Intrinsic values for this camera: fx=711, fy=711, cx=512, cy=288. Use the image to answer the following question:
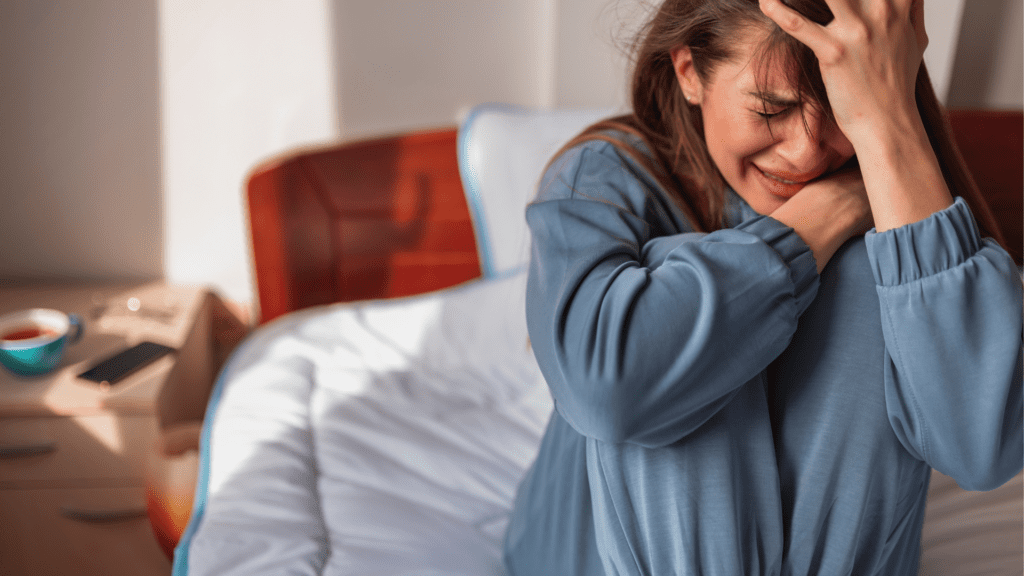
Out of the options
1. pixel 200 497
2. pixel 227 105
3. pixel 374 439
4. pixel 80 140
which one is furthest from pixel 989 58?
pixel 80 140

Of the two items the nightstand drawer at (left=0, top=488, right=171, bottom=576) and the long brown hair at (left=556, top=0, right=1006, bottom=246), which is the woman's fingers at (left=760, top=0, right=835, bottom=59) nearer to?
the long brown hair at (left=556, top=0, right=1006, bottom=246)

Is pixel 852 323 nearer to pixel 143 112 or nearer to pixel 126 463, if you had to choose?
pixel 126 463

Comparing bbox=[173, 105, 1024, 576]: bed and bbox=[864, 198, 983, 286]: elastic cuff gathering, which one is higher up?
bbox=[864, 198, 983, 286]: elastic cuff gathering

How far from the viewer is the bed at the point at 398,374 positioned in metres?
0.99

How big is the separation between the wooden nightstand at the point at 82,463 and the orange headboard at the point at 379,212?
0.32 meters

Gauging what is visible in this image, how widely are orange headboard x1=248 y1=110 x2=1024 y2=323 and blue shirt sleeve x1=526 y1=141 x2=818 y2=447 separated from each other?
1.07 meters

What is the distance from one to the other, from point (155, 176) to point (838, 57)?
5.09ft

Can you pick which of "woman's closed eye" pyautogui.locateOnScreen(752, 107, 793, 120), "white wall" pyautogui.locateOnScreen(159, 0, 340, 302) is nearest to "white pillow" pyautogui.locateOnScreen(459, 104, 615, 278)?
"white wall" pyautogui.locateOnScreen(159, 0, 340, 302)

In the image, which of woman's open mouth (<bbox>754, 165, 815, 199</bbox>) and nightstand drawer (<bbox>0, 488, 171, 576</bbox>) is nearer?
woman's open mouth (<bbox>754, 165, 815, 199</bbox>)

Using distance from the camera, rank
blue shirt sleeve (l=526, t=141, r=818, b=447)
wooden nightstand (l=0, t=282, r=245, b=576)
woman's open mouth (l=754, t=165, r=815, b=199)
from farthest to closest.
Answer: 1. wooden nightstand (l=0, t=282, r=245, b=576)
2. woman's open mouth (l=754, t=165, r=815, b=199)
3. blue shirt sleeve (l=526, t=141, r=818, b=447)

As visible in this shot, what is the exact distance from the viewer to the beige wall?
1563 mm

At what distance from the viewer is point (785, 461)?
26.5 inches

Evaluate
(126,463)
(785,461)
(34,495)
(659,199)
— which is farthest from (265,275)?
(785,461)

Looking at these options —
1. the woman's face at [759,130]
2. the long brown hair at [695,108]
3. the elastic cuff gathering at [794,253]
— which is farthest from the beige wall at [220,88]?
the elastic cuff gathering at [794,253]
